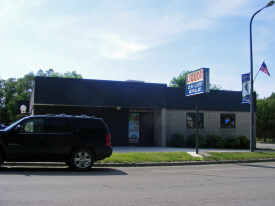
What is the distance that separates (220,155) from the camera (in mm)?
15930

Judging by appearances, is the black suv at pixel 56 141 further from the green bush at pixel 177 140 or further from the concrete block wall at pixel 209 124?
the concrete block wall at pixel 209 124

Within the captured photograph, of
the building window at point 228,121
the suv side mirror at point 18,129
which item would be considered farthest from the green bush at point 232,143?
the suv side mirror at point 18,129

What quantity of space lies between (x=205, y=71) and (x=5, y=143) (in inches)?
396

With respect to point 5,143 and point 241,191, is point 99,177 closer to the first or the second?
point 5,143

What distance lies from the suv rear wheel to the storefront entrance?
1173 cm

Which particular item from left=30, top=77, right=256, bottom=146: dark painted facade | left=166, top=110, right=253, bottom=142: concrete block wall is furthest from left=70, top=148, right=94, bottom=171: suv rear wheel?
left=166, top=110, right=253, bottom=142: concrete block wall

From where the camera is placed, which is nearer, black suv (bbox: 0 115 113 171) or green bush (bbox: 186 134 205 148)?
black suv (bbox: 0 115 113 171)

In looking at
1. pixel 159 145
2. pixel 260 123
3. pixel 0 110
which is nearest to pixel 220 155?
pixel 159 145

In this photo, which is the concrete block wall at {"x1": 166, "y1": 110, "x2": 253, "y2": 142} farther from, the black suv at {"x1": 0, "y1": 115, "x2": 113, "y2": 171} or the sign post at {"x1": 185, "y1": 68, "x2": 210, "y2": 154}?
the black suv at {"x1": 0, "y1": 115, "x2": 113, "y2": 171}

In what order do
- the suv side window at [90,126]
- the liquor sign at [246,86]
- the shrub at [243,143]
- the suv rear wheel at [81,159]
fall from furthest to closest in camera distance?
the shrub at [243,143] < the liquor sign at [246,86] < the suv side window at [90,126] < the suv rear wheel at [81,159]

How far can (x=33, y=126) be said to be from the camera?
10547 millimetres

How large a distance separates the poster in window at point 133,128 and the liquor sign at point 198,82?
666 centimetres

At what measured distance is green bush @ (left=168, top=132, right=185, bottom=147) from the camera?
71.6ft

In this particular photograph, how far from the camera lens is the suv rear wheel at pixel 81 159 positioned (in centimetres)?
1061
